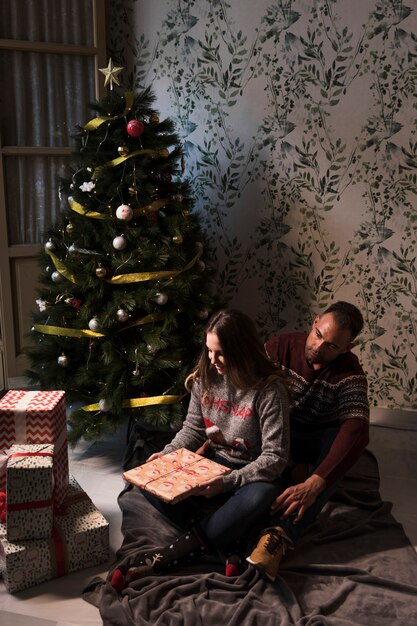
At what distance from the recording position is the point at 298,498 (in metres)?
2.03

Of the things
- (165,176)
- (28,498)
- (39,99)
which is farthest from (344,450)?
(39,99)

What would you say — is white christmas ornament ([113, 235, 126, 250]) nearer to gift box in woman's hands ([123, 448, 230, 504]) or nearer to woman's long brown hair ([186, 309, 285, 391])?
woman's long brown hair ([186, 309, 285, 391])

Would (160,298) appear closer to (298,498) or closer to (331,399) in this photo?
(331,399)

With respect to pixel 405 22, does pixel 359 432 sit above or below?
below

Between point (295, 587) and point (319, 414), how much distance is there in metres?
0.65

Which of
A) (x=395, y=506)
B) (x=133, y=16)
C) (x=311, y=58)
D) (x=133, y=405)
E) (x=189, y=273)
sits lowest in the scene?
(x=395, y=506)

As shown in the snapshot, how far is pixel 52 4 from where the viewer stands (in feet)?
10.7

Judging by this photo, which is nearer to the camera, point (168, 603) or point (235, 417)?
point (168, 603)

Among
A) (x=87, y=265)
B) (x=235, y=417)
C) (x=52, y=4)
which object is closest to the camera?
(x=235, y=417)

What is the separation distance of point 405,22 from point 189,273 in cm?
Result: 145

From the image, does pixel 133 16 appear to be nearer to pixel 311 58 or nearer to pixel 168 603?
pixel 311 58

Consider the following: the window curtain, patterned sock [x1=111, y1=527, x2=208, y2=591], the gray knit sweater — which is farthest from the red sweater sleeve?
the window curtain

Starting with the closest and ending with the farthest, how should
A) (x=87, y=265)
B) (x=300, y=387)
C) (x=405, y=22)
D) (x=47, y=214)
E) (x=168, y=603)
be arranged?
(x=168, y=603), (x=300, y=387), (x=87, y=265), (x=405, y=22), (x=47, y=214)

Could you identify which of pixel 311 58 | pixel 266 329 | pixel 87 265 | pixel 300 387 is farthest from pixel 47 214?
pixel 300 387
